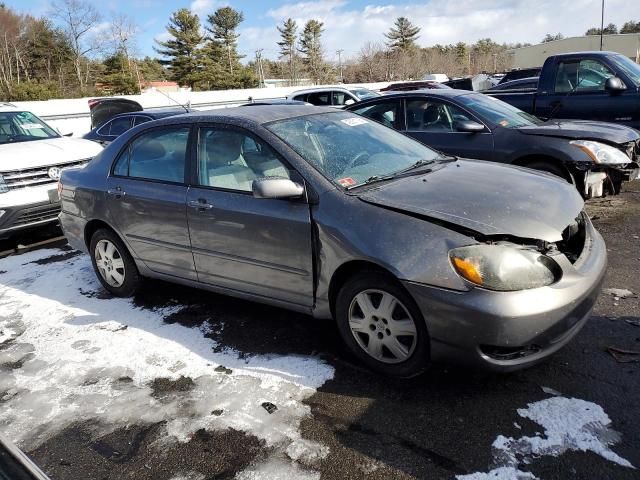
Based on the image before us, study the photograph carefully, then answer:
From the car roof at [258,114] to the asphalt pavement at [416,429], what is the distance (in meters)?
1.63

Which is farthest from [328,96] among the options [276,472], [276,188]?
[276,472]

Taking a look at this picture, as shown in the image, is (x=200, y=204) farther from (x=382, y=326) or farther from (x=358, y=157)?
(x=382, y=326)

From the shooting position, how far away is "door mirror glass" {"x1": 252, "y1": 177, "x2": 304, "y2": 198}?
3123 mm

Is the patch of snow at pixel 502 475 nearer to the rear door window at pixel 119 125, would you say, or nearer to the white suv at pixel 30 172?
the white suv at pixel 30 172

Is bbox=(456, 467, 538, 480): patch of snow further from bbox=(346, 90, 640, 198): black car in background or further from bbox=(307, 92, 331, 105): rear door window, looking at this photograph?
bbox=(307, 92, 331, 105): rear door window

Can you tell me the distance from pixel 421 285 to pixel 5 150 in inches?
246

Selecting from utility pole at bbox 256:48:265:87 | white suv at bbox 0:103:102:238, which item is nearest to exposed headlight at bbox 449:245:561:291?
white suv at bbox 0:103:102:238

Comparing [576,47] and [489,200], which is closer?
[489,200]

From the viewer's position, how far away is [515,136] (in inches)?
234

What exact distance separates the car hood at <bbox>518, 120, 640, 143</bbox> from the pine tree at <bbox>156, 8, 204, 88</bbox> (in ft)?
167

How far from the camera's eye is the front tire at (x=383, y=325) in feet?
9.41

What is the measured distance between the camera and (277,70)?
227 ft

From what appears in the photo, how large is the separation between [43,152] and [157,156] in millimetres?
3528

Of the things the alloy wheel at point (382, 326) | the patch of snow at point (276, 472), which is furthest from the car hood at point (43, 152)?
the patch of snow at point (276, 472)
